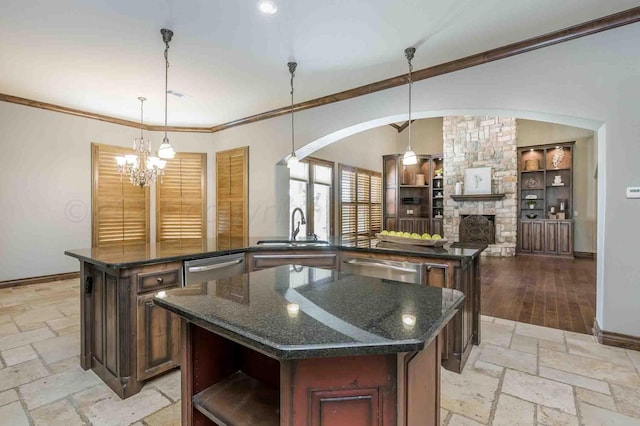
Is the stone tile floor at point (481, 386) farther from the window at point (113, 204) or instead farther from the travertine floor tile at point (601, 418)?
the window at point (113, 204)

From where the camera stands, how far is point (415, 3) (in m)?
2.38

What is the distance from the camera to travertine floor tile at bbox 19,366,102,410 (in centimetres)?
201

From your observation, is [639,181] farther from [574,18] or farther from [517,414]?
[517,414]

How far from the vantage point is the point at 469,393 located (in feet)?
6.82

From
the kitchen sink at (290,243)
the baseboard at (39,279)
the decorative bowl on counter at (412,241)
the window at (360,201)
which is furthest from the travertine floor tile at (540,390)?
the baseboard at (39,279)

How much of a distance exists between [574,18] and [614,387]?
2.85 m

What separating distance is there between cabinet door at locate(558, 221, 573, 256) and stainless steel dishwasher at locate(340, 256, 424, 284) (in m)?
7.47

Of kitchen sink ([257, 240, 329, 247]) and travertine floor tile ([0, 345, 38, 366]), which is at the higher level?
kitchen sink ([257, 240, 329, 247])

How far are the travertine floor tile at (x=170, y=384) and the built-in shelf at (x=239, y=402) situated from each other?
979mm

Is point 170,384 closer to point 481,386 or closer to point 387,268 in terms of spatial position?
point 387,268

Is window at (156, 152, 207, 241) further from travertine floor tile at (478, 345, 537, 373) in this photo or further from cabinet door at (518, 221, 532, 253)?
cabinet door at (518, 221, 532, 253)

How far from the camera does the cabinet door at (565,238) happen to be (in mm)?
7668

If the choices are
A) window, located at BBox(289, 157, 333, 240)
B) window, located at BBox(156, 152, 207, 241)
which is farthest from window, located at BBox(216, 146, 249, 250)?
window, located at BBox(289, 157, 333, 240)

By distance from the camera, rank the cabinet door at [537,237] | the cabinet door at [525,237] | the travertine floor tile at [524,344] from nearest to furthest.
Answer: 1. the travertine floor tile at [524,344]
2. the cabinet door at [537,237]
3. the cabinet door at [525,237]
